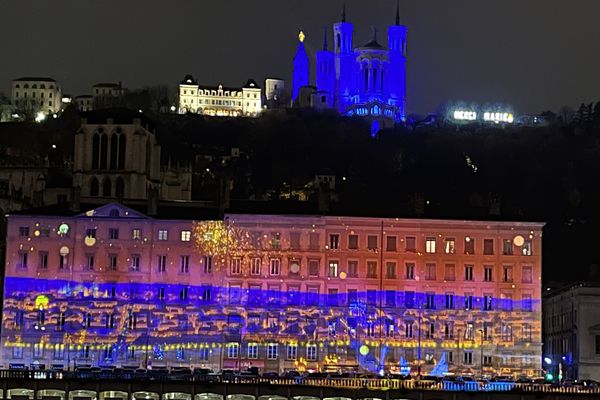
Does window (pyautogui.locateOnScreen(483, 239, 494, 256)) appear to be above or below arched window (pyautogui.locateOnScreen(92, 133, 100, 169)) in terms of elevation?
below

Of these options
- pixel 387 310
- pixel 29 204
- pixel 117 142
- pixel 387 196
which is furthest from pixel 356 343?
pixel 387 196

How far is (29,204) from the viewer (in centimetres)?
13138

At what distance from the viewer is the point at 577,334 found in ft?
308

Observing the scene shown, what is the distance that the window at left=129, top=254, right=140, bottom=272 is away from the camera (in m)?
94.6

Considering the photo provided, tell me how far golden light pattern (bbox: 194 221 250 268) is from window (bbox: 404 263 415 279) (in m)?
11.5

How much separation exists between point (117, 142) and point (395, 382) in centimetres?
5232

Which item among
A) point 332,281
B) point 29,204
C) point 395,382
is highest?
point 29,204

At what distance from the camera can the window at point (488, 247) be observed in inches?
3720

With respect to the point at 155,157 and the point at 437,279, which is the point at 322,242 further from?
the point at 155,157

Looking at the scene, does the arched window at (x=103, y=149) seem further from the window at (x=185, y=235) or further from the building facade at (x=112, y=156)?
the window at (x=185, y=235)

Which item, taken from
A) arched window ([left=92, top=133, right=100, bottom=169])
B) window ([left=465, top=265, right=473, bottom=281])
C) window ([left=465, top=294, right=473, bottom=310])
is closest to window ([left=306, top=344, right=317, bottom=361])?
window ([left=465, top=294, right=473, bottom=310])

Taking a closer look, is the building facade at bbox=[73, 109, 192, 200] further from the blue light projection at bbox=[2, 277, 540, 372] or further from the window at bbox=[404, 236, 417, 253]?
the window at bbox=[404, 236, 417, 253]

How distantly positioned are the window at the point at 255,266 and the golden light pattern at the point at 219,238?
1165mm

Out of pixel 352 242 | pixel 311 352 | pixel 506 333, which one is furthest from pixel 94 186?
pixel 506 333
